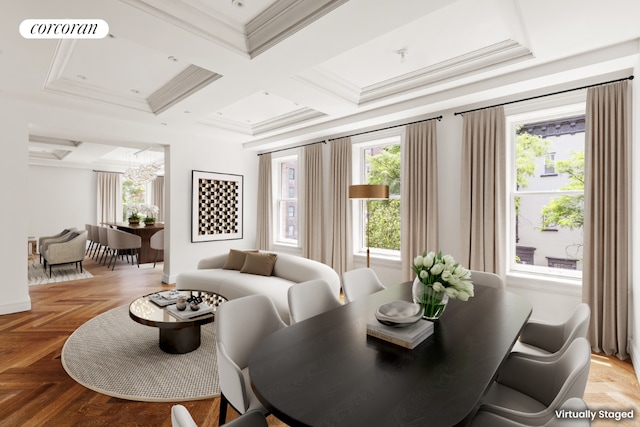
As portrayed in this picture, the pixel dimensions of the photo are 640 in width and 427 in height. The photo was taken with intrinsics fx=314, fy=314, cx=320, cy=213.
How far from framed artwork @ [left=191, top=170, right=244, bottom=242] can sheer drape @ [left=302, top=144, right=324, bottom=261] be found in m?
1.60

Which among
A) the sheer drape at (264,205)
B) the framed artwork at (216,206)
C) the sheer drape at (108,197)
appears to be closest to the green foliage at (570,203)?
the sheer drape at (264,205)

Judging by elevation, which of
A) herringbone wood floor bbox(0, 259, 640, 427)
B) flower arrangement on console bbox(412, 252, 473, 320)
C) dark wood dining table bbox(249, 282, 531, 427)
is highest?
flower arrangement on console bbox(412, 252, 473, 320)

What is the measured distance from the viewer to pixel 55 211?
31.5ft

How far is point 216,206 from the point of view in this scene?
6016 millimetres

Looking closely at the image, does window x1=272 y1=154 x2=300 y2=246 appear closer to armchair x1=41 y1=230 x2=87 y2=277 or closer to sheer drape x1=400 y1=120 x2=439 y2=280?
sheer drape x1=400 y1=120 x2=439 y2=280

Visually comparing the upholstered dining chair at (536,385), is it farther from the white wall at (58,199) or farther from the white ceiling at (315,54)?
the white wall at (58,199)

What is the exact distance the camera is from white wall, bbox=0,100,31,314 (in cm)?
388

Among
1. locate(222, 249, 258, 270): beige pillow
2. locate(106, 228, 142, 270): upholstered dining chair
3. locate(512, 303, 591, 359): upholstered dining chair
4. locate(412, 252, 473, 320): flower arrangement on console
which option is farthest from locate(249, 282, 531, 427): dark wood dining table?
locate(106, 228, 142, 270): upholstered dining chair

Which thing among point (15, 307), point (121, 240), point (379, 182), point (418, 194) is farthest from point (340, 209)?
point (121, 240)

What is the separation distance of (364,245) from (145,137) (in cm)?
399

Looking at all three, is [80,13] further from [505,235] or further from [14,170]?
[505,235]

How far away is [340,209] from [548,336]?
11.1 feet

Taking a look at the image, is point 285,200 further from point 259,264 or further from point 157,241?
point 157,241

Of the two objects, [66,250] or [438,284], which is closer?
[438,284]
